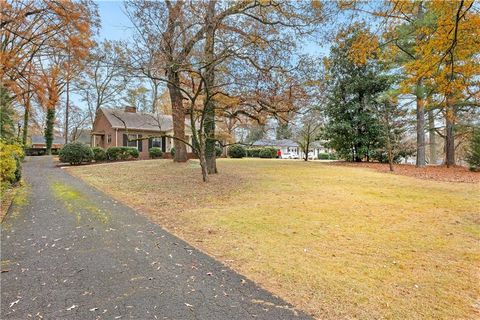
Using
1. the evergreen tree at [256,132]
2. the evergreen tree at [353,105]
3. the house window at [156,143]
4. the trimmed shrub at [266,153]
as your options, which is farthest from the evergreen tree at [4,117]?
the trimmed shrub at [266,153]

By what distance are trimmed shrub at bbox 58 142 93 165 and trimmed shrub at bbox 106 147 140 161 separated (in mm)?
2191

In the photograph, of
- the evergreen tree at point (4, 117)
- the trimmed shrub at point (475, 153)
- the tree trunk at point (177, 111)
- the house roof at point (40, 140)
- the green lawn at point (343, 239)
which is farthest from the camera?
the house roof at point (40, 140)

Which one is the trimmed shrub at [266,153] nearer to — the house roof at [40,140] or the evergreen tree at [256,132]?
the evergreen tree at [256,132]

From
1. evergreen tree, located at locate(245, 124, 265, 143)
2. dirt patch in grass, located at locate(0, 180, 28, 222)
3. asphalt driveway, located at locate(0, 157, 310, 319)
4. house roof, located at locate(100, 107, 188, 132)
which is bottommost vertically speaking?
asphalt driveway, located at locate(0, 157, 310, 319)

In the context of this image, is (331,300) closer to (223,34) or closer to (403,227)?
(403,227)

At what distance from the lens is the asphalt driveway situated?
2.73 m

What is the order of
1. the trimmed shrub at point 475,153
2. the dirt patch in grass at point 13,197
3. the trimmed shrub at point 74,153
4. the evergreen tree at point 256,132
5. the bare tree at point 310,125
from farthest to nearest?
the bare tree at point 310,125 < the trimmed shrub at point 74,153 < the evergreen tree at point 256,132 < the trimmed shrub at point 475,153 < the dirt patch in grass at point 13,197

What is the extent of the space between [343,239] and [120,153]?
778 inches

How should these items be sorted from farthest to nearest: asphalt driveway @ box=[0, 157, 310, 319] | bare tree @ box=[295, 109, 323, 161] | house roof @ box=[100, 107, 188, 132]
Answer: house roof @ box=[100, 107, 188, 132], bare tree @ box=[295, 109, 323, 161], asphalt driveway @ box=[0, 157, 310, 319]

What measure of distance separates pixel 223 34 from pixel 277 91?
2.87 m

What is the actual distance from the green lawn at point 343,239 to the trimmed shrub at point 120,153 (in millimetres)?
12255

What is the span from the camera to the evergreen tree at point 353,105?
1991 centimetres

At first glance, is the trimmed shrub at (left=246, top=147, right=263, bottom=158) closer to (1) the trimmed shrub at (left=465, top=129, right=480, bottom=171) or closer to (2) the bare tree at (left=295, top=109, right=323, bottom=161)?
(2) the bare tree at (left=295, top=109, right=323, bottom=161)

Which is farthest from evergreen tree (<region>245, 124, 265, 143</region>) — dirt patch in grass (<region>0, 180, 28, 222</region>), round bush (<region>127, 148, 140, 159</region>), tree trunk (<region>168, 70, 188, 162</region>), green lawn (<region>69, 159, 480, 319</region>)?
dirt patch in grass (<region>0, 180, 28, 222</region>)
